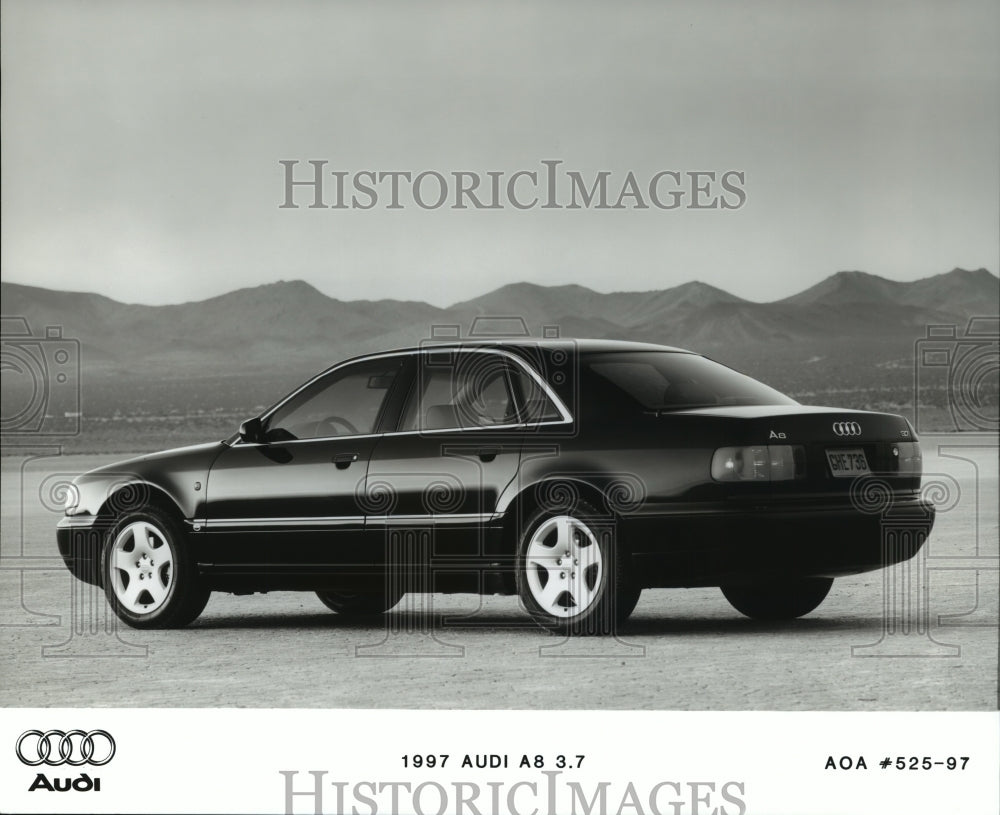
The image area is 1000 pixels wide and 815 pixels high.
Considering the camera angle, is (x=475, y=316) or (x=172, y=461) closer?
(x=172, y=461)

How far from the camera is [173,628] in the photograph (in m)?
9.73

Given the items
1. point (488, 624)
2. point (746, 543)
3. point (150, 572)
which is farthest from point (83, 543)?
point (746, 543)

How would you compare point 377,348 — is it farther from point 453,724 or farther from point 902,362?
point 902,362

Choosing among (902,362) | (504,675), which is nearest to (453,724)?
(504,675)

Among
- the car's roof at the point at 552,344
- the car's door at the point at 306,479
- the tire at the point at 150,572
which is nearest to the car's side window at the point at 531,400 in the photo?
the car's roof at the point at 552,344

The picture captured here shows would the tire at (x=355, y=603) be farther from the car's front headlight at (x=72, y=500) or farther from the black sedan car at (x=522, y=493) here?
the car's front headlight at (x=72, y=500)

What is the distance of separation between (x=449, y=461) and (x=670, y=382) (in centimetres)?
116

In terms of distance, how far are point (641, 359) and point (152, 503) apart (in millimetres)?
2767

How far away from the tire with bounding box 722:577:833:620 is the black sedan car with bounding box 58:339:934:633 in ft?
0.03

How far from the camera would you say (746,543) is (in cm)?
825

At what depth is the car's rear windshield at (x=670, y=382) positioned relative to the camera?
8.70 metres

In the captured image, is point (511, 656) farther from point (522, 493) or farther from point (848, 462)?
point (848, 462)

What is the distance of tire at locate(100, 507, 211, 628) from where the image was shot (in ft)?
31.6

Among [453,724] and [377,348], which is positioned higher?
[377,348]
